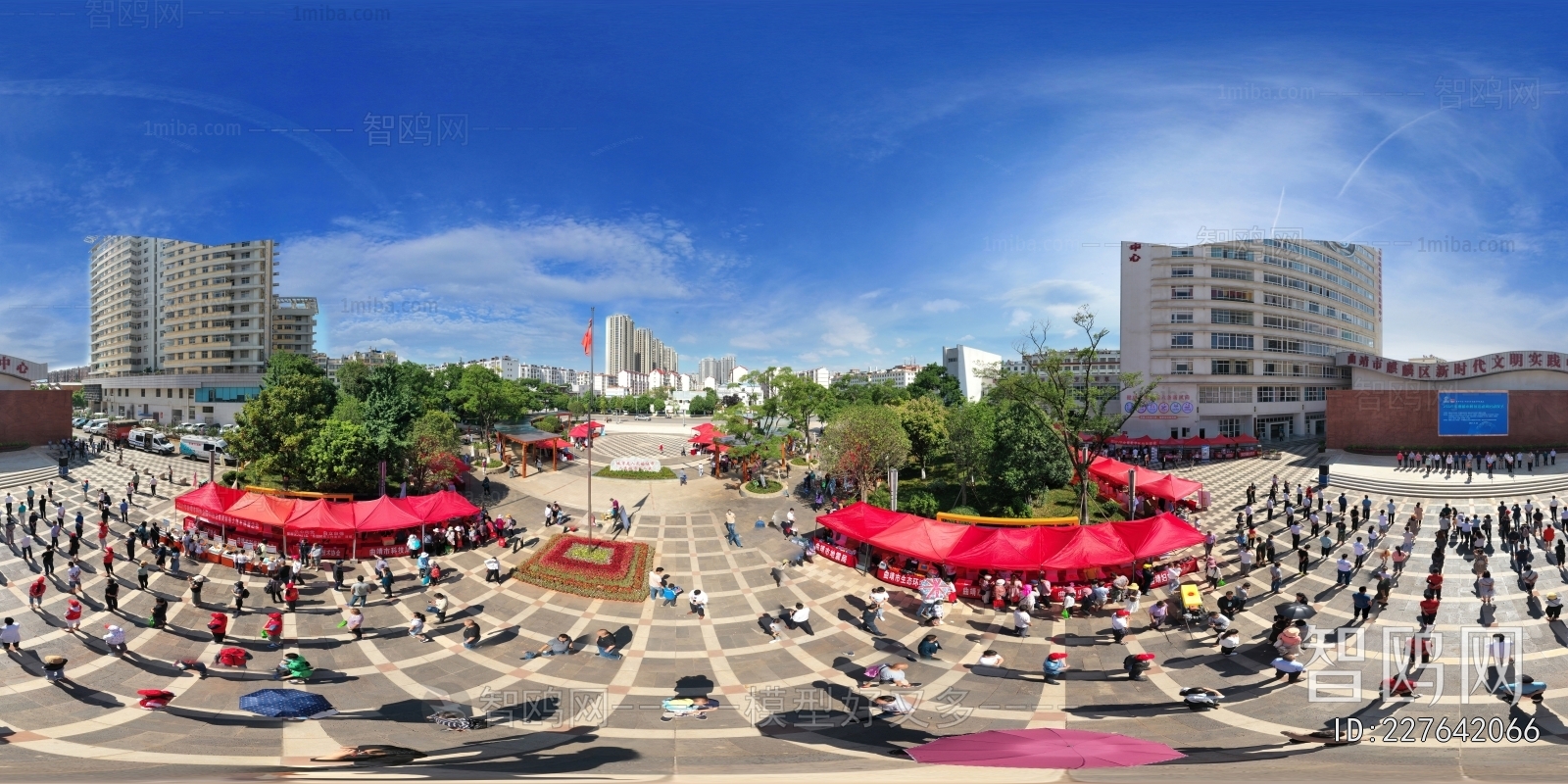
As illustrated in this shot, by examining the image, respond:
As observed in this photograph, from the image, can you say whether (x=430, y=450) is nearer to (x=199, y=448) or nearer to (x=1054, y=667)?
(x=199, y=448)

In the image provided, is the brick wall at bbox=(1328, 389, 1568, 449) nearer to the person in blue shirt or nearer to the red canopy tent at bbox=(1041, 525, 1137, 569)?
the red canopy tent at bbox=(1041, 525, 1137, 569)

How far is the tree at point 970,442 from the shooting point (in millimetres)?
25234

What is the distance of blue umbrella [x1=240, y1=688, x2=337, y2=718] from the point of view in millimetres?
9781

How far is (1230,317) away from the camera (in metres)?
49.1

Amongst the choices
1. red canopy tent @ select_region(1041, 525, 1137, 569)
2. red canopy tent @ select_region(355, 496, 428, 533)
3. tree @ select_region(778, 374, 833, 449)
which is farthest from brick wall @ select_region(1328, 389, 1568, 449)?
red canopy tent @ select_region(355, 496, 428, 533)

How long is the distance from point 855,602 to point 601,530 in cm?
1102

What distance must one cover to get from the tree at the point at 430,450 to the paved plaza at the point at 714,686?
25.9 feet

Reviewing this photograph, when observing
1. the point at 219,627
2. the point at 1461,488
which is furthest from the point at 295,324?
the point at 1461,488

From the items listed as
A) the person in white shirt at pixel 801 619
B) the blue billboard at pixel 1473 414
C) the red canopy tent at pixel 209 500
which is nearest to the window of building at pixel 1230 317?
the blue billboard at pixel 1473 414

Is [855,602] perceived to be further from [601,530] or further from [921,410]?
[921,410]

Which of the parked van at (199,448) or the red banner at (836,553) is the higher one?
the parked van at (199,448)

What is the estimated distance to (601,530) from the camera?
22516 millimetres

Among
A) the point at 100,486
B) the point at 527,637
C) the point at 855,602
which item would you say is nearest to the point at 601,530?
the point at 527,637

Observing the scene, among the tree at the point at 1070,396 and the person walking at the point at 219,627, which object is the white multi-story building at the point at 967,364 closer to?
the tree at the point at 1070,396
